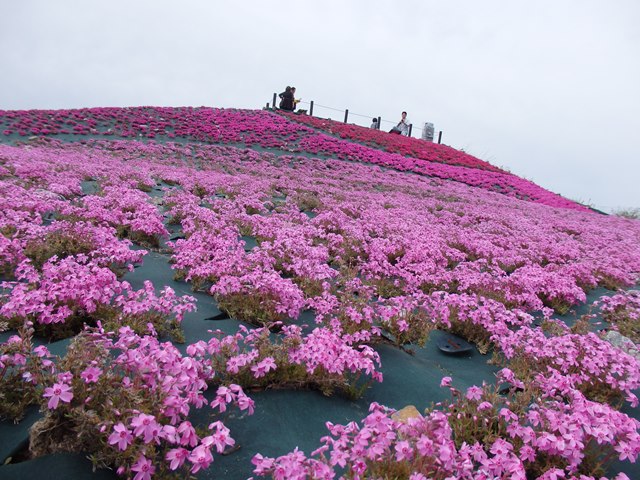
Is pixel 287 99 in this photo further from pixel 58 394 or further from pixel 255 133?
pixel 58 394

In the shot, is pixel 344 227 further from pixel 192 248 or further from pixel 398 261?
pixel 192 248

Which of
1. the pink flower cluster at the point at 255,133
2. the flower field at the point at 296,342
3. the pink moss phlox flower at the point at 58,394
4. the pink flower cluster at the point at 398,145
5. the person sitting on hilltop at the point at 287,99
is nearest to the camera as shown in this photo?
the pink moss phlox flower at the point at 58,394

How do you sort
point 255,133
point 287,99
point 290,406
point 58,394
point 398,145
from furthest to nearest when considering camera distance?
point 287,99, point 398,145, point 255,133, point 290,406, point 58,394

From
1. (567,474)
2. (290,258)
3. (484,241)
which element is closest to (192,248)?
(290,258)

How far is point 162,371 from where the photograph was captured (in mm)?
3004

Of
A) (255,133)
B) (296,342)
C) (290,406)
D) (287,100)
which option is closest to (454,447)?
(290,406)

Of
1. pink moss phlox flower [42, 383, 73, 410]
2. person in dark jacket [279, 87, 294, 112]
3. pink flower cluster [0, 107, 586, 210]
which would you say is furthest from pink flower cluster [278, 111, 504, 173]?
pink moss phlox flower [42, 383, 73, 410]

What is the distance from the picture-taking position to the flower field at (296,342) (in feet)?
9.13

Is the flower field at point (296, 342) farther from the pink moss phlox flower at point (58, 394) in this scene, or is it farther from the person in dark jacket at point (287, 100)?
the person in dark jacket at point (287, 100)

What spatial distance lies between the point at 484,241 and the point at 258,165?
14.4m

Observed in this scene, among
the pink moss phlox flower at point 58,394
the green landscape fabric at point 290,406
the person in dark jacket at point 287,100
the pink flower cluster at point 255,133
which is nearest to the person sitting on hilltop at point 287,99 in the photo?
the person in dark jacket at point 287,100

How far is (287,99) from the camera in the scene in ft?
148

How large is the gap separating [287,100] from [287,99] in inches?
4.0

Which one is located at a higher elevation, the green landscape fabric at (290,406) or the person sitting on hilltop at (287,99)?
the person sitting on hilltop at (287,99)
